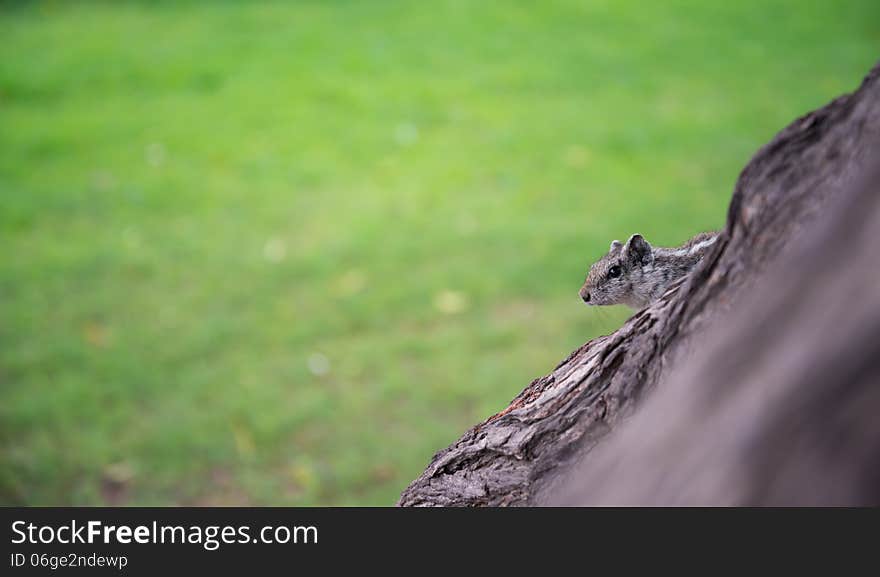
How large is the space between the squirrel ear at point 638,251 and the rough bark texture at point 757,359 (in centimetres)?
69

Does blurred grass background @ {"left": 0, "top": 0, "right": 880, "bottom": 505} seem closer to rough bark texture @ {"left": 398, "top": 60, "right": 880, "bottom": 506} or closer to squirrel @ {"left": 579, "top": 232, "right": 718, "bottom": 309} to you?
squirrel @ {"left": 579, "top": 232, "right": 718, "bottom": 309}

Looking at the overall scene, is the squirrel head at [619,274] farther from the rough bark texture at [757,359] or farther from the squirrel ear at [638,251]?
the rough bark texture at [757,359]

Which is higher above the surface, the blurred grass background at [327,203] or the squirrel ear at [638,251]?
the blurred grass background at [327,203]

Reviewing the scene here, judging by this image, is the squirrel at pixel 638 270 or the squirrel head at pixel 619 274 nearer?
the squirrel at pixel 638 270

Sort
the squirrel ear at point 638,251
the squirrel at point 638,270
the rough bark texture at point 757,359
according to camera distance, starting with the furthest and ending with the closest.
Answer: the squirrel ear at point 638,251 → the squirrel at point 638,270 → the rough bark texture at point 757,359

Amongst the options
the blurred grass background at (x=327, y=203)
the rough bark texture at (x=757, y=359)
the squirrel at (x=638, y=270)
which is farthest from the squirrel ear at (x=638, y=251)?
the blurred grass background at (x=327, y=203)

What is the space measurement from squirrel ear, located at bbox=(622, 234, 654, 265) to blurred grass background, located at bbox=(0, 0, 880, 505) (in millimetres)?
A: 875

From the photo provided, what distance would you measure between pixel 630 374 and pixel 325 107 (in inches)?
301

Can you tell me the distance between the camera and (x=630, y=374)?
195cm

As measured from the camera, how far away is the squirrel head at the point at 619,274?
272cm

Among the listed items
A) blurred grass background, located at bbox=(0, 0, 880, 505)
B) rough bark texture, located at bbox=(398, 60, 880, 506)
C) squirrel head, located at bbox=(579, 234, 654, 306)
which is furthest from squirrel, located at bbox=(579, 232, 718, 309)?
blurred grass background, located at bbox=(0, 0, 880, 505)

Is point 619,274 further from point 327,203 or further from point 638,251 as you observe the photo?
point 327,203

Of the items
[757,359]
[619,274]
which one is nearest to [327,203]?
[619,274]

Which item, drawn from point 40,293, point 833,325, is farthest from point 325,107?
point 833,325
